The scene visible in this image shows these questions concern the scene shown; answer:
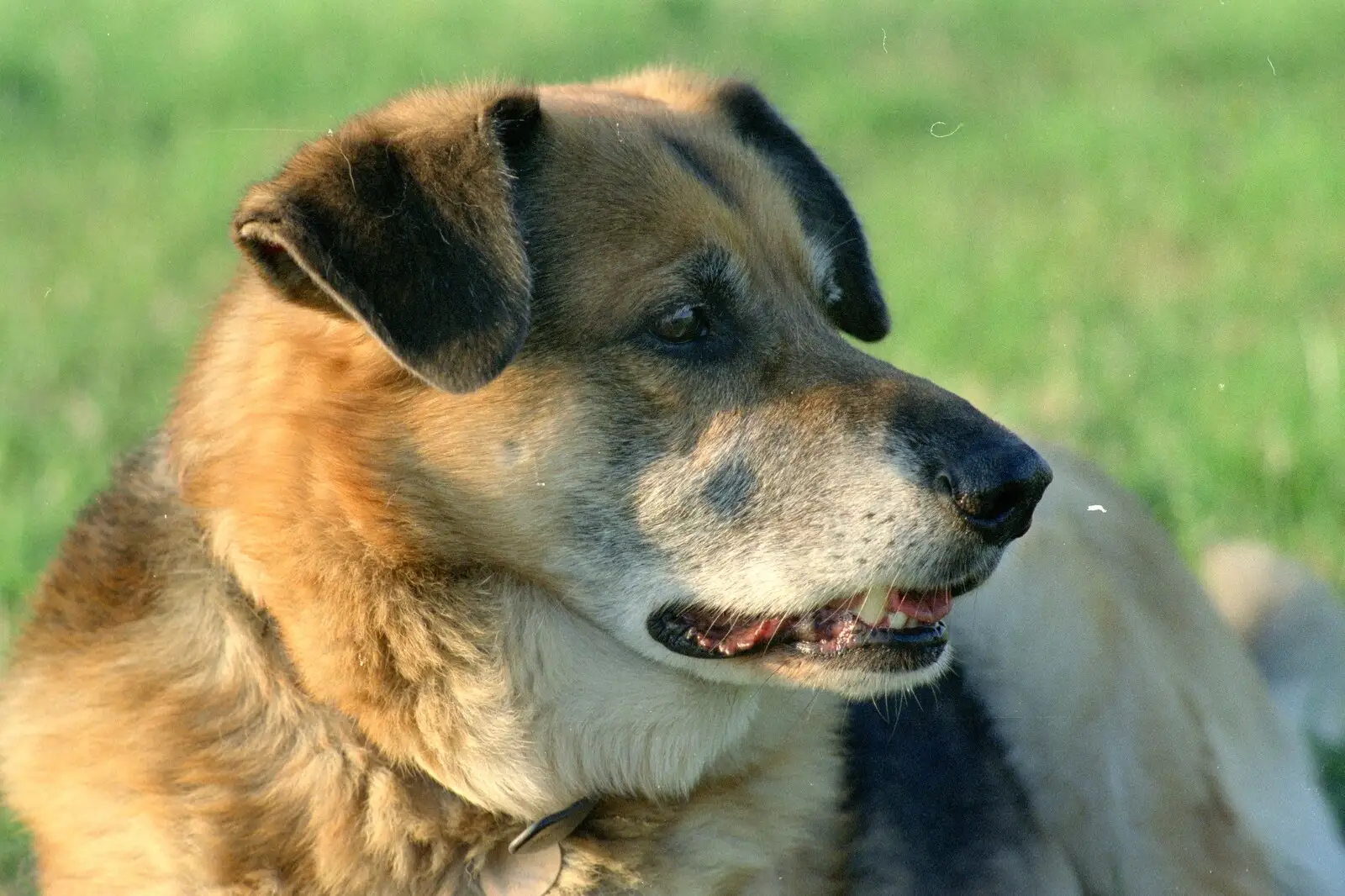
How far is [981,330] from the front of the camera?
7.40 meters

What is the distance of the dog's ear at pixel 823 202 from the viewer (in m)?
3.81

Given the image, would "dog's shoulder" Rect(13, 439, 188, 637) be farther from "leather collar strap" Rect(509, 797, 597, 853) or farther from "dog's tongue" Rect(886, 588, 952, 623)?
"dog's tongue" Rect(886, 588, 952, 623)

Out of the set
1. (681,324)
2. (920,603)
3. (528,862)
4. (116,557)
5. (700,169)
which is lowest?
(528,862)

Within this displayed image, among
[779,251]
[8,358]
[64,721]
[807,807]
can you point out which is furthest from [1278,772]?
[8,358]

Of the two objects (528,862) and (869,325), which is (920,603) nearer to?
(528,862)

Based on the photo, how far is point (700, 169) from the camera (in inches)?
127

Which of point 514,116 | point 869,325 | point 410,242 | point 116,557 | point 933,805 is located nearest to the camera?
point 410,242

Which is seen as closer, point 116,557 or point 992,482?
point 992,482

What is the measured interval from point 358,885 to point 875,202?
7.55 metres

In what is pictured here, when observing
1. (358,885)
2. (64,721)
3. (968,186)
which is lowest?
(968,186)

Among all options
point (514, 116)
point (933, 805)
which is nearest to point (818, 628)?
point (933, 805)

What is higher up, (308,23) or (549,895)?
(549,895)

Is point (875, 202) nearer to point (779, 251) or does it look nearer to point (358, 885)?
point (779, 251)

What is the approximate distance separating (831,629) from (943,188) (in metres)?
7.44
